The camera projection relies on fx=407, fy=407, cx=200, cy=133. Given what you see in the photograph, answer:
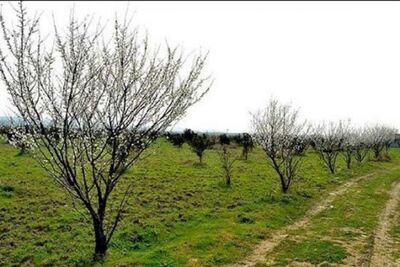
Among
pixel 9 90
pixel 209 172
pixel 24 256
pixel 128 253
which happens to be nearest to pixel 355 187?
pixel 209 172

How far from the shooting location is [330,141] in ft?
112

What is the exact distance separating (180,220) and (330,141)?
2176 cm

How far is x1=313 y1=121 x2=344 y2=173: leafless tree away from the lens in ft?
109

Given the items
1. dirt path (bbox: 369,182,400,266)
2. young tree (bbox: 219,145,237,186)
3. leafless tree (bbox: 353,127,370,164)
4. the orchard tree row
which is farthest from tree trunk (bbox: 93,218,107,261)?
leafless tree (bbox: 353,127,370,164)

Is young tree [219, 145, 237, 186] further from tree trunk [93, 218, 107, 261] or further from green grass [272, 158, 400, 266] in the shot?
tree trunk [93, 218, 107, 261]

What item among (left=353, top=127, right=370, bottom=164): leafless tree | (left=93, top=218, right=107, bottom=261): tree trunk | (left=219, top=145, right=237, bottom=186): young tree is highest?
(left=353, top=127, right=370, bottom=164): leafless tree

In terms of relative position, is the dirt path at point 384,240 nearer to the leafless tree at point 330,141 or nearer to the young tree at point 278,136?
the young tree at point 278,136

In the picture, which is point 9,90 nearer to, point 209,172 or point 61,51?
point 61,51

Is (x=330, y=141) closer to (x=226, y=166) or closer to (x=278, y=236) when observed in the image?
(x=226, y=166)

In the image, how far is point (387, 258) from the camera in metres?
11.9

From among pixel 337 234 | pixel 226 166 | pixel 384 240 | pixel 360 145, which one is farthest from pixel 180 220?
pixel 360 145

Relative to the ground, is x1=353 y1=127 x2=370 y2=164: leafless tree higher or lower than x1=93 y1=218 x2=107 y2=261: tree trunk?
higher


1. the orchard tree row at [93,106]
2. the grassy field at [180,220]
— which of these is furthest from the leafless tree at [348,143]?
the orchard tree row at [93,106]

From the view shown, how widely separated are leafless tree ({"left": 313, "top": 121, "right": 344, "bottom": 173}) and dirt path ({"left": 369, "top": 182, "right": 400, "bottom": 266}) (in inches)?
485
